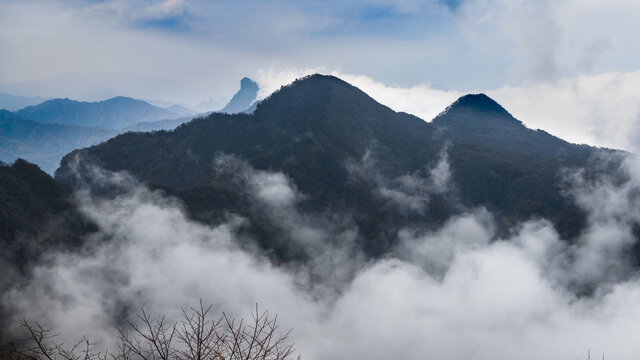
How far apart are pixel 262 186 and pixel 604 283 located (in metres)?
179

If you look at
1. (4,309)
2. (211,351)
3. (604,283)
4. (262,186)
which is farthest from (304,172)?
(211,351)

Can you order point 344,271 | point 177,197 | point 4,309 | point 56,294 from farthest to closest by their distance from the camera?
point 344,271, point 177,197, point 56,294, point 4,309

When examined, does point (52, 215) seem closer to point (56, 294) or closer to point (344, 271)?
point (56, 294)

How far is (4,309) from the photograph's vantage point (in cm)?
9819

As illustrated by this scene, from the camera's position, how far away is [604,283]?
18688 centimetres

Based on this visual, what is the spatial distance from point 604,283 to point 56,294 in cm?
23853

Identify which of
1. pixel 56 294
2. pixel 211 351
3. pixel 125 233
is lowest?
pixel 211 351

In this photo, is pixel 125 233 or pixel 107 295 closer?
pixel 107 295

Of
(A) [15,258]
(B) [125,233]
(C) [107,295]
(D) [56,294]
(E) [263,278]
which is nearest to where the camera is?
(A) [15,258]

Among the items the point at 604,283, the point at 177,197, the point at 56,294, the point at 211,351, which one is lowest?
the point at 211,351

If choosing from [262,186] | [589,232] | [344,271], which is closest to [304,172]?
[262,186]

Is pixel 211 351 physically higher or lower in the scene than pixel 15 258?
lower

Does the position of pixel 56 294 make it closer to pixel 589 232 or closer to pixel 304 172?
pixel 304 172

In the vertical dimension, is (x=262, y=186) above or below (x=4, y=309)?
above
